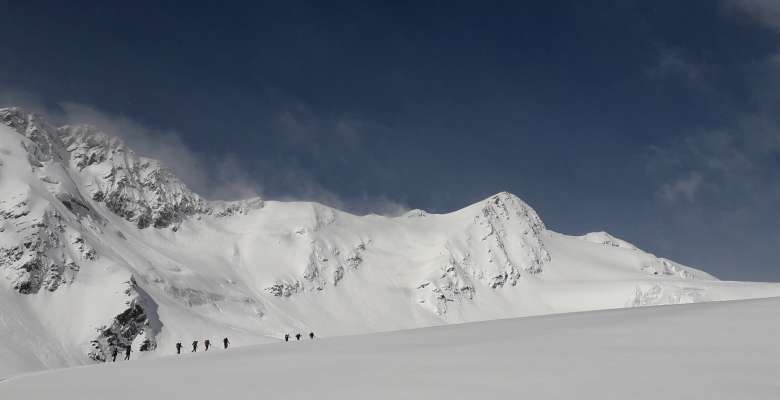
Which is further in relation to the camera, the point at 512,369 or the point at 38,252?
the point at 38,252

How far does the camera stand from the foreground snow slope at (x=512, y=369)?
995 centimetres

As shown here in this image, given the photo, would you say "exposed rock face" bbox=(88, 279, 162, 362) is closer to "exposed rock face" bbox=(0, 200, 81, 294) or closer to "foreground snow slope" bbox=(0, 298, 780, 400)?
"exposed rock face" bbox=(0, 200, 81, 294)

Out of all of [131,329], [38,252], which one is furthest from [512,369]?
[38,252]

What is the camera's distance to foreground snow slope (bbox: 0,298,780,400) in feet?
32.7

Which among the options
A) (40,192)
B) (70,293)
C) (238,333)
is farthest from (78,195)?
(238,333)

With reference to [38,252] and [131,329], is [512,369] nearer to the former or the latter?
[131,329]

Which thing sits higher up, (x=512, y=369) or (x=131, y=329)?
(x=131, y=329)

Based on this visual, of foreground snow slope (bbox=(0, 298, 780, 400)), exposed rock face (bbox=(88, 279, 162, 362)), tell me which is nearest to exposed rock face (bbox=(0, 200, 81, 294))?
exposed rock face (bbox=(88, 279, 162, 362))

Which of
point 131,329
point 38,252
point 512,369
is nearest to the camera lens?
point 512,369

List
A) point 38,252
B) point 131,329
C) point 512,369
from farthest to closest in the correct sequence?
1. point 38,252
2. point 131,329
3. point 512,369

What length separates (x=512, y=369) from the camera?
11672mm

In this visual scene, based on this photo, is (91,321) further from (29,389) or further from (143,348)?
(29,389)

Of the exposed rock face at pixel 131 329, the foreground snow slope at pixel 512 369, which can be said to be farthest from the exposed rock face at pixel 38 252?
the foreground snow slope at pixel 512 369

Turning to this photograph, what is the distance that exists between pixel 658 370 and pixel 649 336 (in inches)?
154
